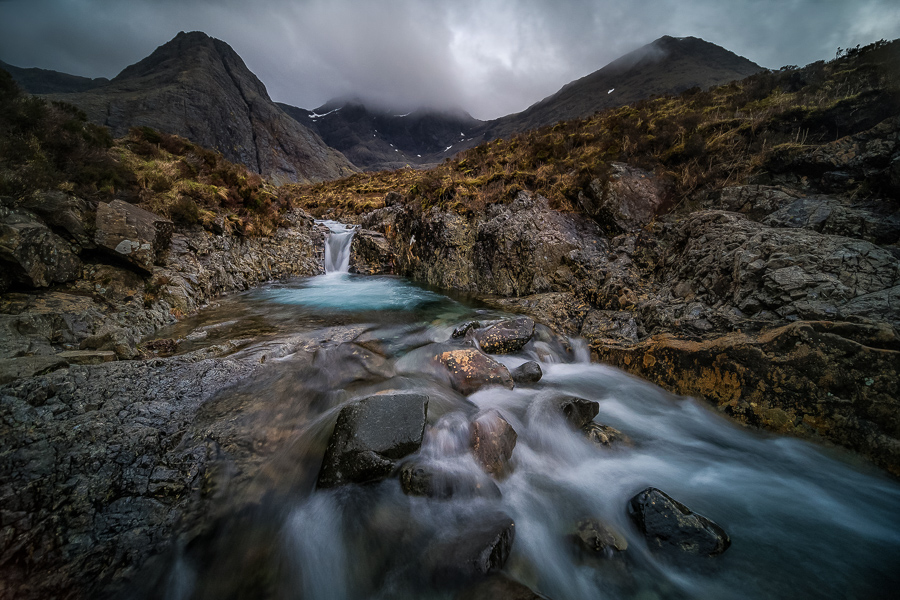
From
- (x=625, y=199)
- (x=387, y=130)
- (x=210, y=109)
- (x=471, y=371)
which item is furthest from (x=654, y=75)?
(x=387, y=130)

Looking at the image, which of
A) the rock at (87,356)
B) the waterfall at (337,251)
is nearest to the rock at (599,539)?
the rock at (87,356)

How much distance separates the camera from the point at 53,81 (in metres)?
84.3

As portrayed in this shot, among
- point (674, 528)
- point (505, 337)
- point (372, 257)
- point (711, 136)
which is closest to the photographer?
point (674, 528)

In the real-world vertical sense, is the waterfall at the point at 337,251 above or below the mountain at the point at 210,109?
below

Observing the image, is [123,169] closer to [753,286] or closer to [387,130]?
[753,286]

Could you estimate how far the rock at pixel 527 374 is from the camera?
16.6 ft

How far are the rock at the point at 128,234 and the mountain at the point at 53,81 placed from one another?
128498mm

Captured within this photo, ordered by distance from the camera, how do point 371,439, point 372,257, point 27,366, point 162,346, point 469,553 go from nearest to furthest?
point 469,553 → point 27,366 → point 371,439 → point 162,346 → point 372,257

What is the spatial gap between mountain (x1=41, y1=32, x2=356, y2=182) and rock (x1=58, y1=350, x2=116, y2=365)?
62.5 meters

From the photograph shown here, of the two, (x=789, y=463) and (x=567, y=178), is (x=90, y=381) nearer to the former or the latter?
(x=789, y=463)

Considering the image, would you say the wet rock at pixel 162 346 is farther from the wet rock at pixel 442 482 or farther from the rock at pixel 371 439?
the wet rock at pixel 442 482

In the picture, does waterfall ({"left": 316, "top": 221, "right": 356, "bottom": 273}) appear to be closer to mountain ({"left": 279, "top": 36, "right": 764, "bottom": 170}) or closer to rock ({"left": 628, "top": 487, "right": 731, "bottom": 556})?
rock ({"left": 628, "top": 487, "right": 731, "bottom": 556})

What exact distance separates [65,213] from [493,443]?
315 inches

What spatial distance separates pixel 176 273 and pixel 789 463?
37.5 ft
